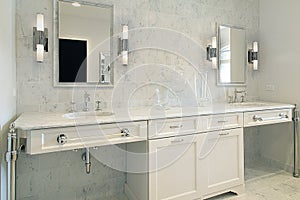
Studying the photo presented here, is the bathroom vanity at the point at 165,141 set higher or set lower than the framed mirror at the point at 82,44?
lower

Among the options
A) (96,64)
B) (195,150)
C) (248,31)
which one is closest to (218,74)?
(248,31)

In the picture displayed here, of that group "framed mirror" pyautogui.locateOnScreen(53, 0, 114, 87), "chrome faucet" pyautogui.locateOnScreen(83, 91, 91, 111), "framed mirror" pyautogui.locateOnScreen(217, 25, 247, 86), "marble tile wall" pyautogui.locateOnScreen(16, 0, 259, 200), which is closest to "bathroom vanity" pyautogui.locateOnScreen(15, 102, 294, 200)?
"chrome faucet" pyautogui.locateOnScreen(83, 91, 91, 111)

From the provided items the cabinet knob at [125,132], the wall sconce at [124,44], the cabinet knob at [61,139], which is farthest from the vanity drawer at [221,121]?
the cabinet knob at [61,139]

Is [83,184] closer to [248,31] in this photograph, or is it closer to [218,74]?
[218,74]

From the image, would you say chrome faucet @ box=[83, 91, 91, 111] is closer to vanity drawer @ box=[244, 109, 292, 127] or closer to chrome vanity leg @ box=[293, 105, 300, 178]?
vanity drawer @ box=[244, 109, 292, 127]

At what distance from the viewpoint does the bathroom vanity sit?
1781 millimetres

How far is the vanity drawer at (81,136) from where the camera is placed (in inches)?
66.1

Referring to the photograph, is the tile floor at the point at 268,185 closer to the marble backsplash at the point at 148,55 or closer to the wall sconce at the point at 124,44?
the marble backsplash at the point at 148,55

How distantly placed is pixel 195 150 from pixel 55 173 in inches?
54.8

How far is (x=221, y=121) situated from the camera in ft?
8.18

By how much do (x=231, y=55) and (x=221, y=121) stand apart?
1405mm

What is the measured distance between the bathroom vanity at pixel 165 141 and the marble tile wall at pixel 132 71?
0.26 metres

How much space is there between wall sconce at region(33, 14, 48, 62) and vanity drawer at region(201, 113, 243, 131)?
1.65 meters

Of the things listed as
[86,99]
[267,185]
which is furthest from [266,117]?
[86,99]
